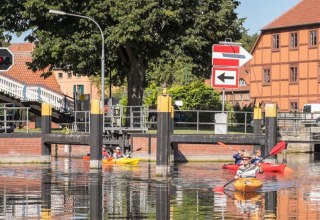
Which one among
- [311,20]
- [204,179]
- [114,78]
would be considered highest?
[311,20]

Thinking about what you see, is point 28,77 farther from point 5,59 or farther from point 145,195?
point 145,195

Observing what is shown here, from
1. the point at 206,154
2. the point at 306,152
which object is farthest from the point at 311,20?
the point at 206,154

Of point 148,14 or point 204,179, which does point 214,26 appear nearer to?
point 148,14

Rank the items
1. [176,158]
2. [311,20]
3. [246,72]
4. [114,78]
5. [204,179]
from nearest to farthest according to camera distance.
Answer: [204,179], [176,158], [114,78], [311,20], [246,72]

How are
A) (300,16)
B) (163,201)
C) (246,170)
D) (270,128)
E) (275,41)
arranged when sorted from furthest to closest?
1. (275,41)
2. (300,16)
3. (270,128)
4. (246,170)
5. (163,201)

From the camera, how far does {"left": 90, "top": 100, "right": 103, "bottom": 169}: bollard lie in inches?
1613

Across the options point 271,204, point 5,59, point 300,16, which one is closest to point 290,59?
point 300,16

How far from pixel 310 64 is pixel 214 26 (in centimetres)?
3298

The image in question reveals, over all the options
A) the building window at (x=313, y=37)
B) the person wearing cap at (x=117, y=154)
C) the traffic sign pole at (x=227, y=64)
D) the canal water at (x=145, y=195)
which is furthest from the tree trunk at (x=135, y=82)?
the building window at (x=313, y=37)

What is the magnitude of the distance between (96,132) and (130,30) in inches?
649

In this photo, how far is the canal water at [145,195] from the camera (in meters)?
24.9

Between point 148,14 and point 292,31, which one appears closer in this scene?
point 148,14

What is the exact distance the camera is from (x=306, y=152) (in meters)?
74.9

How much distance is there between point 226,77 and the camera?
37375 mm
